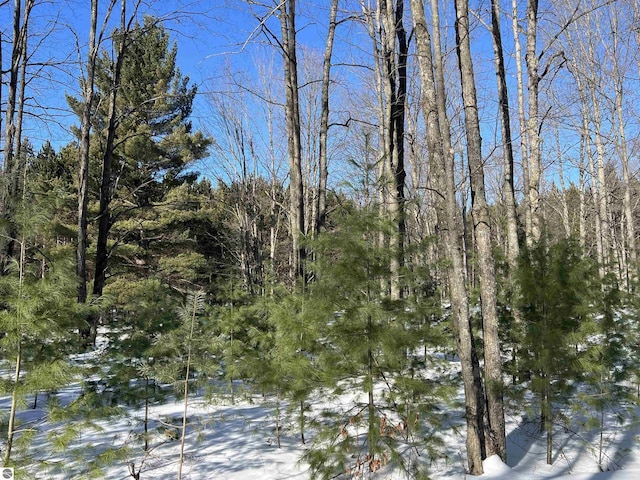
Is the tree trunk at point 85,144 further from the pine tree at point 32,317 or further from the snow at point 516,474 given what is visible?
the snow at point 516,474

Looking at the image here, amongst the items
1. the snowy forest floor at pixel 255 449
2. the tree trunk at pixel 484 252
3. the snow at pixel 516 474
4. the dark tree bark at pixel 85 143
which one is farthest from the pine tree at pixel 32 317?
the dark tree bark at pixel 85 143

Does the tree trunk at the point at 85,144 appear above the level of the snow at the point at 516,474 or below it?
above

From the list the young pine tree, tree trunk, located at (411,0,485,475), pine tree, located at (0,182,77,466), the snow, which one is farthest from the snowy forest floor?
pine tree, located at (0,182,77,466)

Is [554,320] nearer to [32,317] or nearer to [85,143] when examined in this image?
[32,317]

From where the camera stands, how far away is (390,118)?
8.48m

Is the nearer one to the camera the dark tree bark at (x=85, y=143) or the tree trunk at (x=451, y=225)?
the tree trunk at (x=451, y=225)

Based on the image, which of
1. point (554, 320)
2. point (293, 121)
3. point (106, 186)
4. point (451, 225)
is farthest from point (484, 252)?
point (106, 186)

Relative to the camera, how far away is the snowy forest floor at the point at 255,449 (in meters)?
4.89

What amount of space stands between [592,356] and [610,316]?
3.84ft

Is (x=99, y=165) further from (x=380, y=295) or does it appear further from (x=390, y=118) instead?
(x=380, y=295)

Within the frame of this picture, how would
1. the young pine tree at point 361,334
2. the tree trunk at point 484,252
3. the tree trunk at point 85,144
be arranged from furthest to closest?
the tree trunk at point 85,144 < the tree trunk at point 484,252 < the young pine tree at point 361,334

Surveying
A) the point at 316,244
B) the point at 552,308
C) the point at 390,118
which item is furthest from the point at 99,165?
the point at 552,308

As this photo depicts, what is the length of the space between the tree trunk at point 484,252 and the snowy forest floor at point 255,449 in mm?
424

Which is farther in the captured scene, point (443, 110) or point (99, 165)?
point (99, 165)
